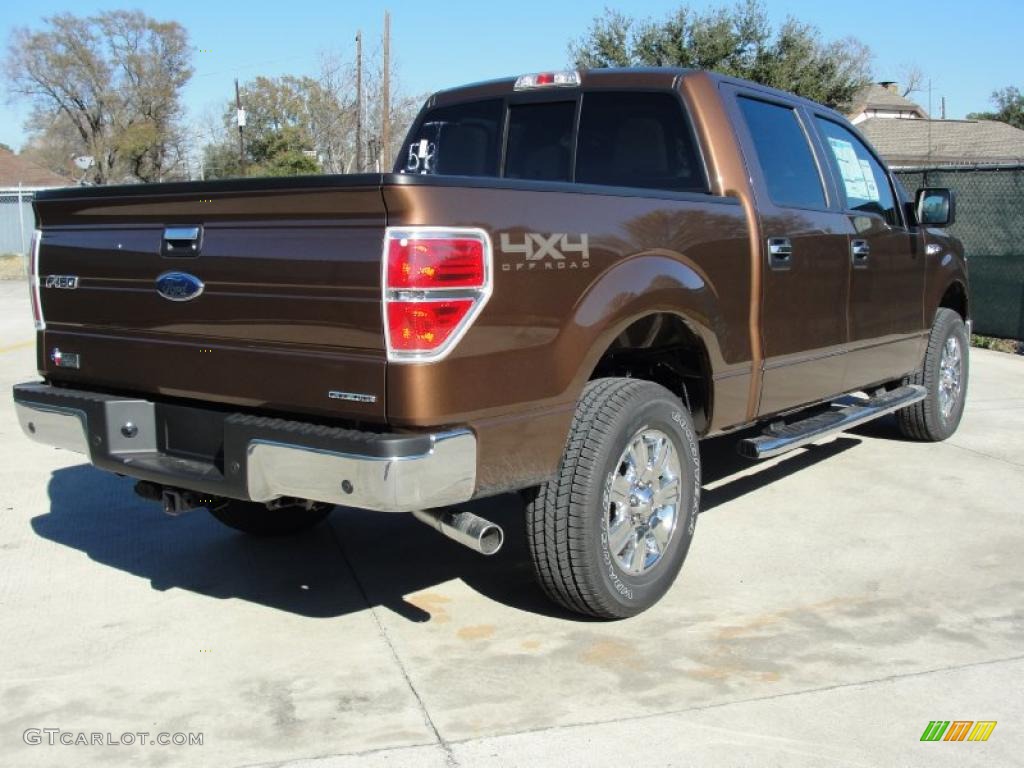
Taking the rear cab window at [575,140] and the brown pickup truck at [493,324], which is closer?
the brown pickup truck at [493,324]

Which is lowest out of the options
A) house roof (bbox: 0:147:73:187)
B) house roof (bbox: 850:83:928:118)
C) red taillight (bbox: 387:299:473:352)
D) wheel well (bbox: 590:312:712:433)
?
wheel well (bbox: 590:312:712:433)

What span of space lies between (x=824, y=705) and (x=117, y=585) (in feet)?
9.43

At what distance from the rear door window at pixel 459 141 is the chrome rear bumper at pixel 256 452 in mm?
2332

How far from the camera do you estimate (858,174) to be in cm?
607

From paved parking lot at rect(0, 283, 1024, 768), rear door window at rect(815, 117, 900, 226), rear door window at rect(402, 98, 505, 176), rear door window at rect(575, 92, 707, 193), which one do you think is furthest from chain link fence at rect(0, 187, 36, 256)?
rear door window at rect(575, 92, 707, 193)

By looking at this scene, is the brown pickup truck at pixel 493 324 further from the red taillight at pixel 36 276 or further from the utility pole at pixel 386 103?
the utility pole at pixel 386 103

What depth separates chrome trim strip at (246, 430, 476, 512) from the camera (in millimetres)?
3166

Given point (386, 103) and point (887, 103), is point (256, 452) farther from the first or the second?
point (887, 103)

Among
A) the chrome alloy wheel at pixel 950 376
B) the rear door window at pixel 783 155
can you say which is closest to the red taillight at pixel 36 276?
the rear door window at pixel 783 155

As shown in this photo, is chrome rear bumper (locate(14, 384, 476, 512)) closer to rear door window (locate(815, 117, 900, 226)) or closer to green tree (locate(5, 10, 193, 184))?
rear door window (locate(815, 117, 900, 226))

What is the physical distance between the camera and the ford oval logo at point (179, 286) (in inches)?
143

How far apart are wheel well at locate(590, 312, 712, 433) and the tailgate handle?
5.18ft

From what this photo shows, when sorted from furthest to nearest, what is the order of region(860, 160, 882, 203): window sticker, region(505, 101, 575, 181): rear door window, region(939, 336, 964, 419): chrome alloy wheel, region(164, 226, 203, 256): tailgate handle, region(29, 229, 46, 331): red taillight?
region(939, 336, 964, 419): chrome alloy wheel < region(860, 160, 882, 203): window sticker < region(505, 101, 575, 181): rear door window < region(29, 229, 46, 331): red taillight < region(164, 226, 203, 256): tailgate handle

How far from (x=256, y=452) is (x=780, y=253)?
104 inches
